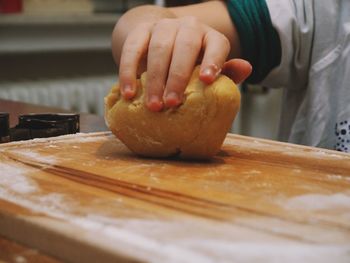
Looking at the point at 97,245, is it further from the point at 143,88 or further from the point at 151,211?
the point at 143,88

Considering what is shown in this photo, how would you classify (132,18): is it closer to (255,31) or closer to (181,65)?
(255,31)

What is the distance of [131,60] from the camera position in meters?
0.71

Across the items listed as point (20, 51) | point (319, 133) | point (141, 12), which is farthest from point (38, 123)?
point (20, 51)

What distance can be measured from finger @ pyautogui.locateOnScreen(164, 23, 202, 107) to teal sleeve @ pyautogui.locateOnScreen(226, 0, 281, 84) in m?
0.43

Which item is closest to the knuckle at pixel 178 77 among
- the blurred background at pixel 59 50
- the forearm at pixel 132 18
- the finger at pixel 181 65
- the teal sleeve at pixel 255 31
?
the finger at pixel 181 65

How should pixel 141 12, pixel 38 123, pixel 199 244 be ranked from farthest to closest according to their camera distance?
pixel 141 12, pixel 38 123, pixel 199 244

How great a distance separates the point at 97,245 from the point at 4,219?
0.11m

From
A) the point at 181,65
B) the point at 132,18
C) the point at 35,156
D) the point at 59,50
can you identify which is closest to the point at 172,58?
the point at 181,65

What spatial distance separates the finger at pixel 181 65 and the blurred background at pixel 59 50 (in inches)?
56.4

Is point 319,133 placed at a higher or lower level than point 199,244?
lower

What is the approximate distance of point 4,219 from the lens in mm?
478

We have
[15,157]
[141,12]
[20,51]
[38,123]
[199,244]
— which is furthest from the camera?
[20,51]

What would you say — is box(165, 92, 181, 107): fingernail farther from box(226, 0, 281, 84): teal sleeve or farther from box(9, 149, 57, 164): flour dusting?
box(226, 0, 281, 84): teal sleeve

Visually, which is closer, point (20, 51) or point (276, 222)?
point (276, 222)
